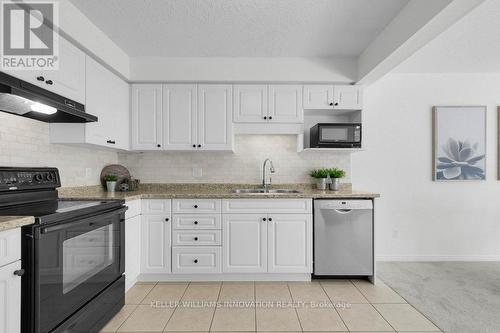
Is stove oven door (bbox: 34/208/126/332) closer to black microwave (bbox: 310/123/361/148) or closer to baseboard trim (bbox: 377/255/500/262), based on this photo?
black microwave (bbox: 310/123/361/148)

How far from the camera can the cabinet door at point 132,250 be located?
2609 millimetres

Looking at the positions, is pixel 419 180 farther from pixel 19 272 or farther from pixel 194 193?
pixel 19 272

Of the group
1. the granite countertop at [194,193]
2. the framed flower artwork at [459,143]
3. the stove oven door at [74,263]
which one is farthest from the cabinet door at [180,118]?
the framed flower artwork at [459,143]

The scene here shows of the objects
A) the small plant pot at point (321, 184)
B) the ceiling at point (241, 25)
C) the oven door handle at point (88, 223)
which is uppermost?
Result: the ceiling at point (241, 25)

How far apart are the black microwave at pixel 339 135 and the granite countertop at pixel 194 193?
56 cm

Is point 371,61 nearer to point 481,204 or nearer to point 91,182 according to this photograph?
point 481,204

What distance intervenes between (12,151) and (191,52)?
191 centimetres

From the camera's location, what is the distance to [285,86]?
3303mm

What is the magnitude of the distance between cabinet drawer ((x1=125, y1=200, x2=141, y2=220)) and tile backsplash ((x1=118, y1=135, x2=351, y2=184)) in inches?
29.0

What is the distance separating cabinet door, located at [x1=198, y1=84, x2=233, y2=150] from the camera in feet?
10.7

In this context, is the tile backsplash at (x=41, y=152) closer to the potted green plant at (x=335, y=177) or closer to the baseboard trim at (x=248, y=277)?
the baseboard trim at (x=248, y=277)

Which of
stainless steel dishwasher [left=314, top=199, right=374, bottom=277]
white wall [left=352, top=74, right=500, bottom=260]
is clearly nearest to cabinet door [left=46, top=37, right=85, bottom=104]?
stainless steel dishwasher [left=314, top=199, right=374, bottom=277]

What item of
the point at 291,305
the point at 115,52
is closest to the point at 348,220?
the point at 291,305

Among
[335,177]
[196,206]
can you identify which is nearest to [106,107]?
[196,206]
